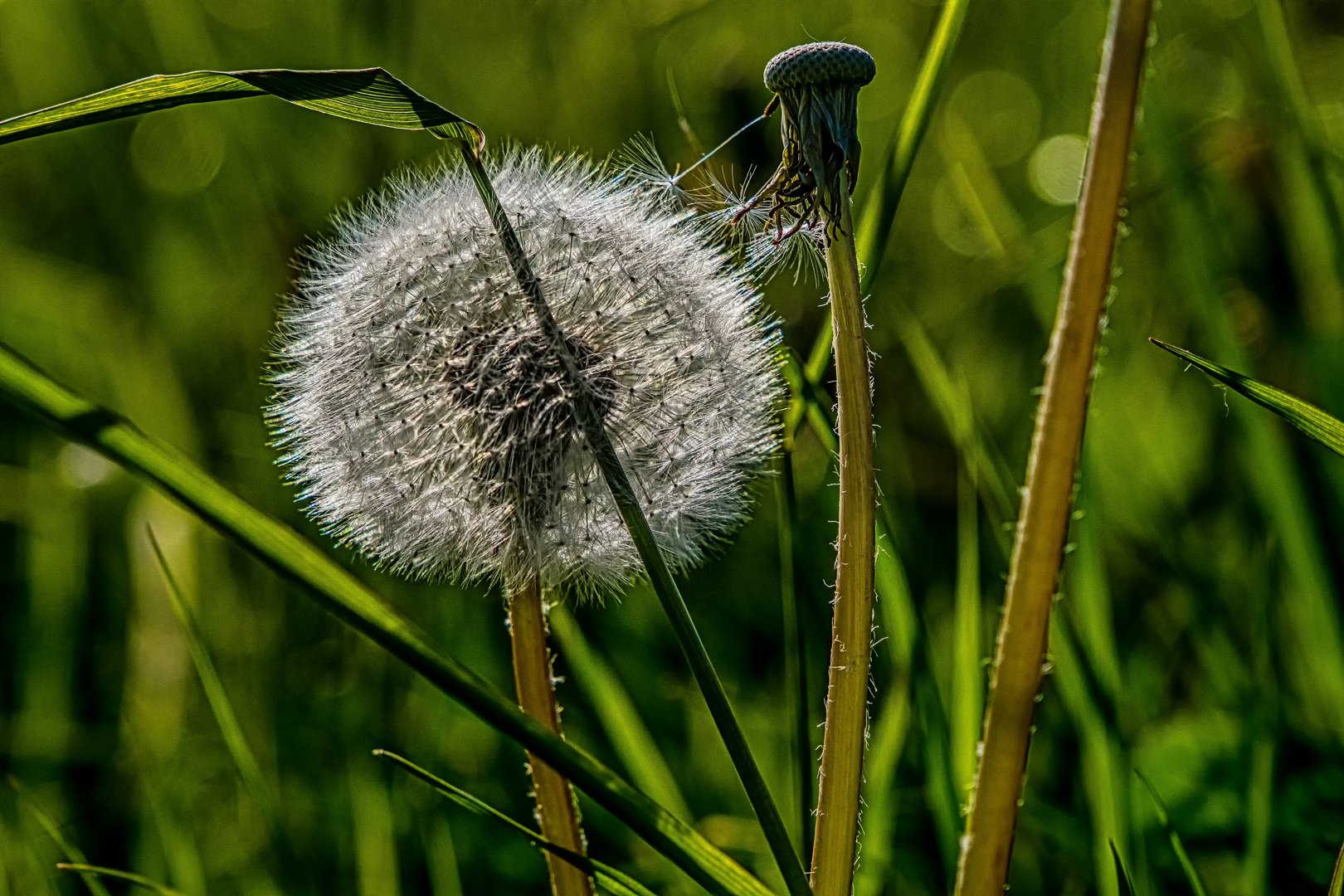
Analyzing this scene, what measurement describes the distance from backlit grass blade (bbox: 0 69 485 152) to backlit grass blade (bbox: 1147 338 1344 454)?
1.66 ft

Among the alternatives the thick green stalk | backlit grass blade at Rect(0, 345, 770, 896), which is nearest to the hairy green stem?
the thick green stalk

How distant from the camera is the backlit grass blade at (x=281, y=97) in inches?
30.1

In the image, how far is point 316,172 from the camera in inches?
127

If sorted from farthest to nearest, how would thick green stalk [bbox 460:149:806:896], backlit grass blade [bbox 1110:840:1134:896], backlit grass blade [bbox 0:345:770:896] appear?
backlit grass blade [bbox 1110:840:1134:896]
thick green stalk [bbox 460:149:806:896]
backlit grass blade [bbox 0:345:770:896]

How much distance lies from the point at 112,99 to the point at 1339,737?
62.0 inches

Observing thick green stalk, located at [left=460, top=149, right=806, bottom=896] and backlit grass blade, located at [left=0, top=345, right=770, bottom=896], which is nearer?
backlit grass blade, located at [left=0, top=345, right=770, bottom=896]

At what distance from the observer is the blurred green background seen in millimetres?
1561

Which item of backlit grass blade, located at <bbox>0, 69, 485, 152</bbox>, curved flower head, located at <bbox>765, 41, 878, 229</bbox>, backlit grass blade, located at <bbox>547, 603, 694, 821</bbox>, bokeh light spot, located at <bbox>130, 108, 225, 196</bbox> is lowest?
A: backlit grass blade, located at <bbox>547, 603, 694, 821</bbox>

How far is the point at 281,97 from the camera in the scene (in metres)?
0.76

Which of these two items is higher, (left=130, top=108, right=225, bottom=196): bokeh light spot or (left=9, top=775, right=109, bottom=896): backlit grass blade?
(left=130, top=108, right=225, bottom=196): bokeh light spot

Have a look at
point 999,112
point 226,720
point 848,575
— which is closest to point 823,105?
point 848,575

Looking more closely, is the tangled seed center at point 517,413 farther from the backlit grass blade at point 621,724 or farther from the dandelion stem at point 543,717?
the backlit grass blade at point 621,724

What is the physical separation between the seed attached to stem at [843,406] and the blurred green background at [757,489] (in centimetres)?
47

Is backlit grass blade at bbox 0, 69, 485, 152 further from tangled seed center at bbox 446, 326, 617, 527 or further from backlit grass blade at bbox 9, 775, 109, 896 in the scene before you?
backlit grass blade at bbox 9, 775, 109, 896
